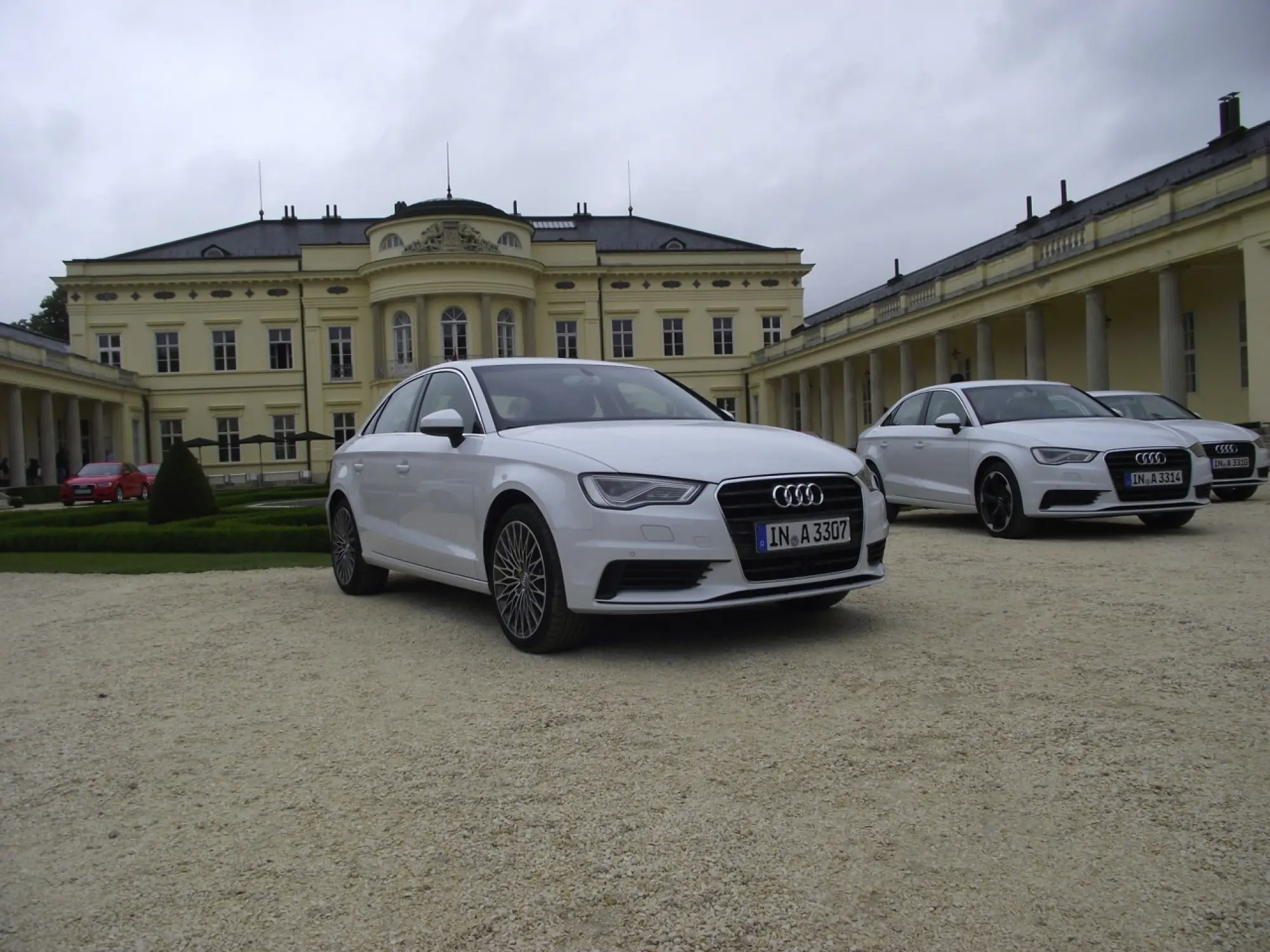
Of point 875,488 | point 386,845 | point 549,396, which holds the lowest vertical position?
point 386,845

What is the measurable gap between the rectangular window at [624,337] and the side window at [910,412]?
4200 centimetres

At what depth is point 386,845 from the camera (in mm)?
2734

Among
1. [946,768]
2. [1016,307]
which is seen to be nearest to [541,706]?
[946,768]

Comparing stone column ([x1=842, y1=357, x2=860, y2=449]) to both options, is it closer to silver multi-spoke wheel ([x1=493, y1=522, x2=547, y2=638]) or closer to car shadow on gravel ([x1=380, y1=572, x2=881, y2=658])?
car shadow on gravel ([x1=380, y1=572, x2=881, y2=658])

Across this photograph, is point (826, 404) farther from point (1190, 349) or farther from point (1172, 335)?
point (1172, 335)

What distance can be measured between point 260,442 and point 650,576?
148 ft

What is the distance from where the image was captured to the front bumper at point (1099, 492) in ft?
28.7

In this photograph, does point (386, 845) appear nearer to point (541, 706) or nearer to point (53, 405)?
point (541, 706)

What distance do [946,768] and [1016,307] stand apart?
91.2 ft

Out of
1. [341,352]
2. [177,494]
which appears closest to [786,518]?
[177,494]

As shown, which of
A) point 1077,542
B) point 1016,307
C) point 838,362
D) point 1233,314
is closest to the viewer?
point 1077,542

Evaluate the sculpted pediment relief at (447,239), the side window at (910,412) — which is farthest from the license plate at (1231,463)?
the sculpted pediment relief at (447,239)

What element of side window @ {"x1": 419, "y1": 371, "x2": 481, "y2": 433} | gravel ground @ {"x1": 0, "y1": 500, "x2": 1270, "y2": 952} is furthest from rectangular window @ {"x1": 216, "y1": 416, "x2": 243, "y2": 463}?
gravel ground @ {"x1": 0, "y1": 500, "x2": 1270, "y2": 952}

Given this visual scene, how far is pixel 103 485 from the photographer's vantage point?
30.8 meters
